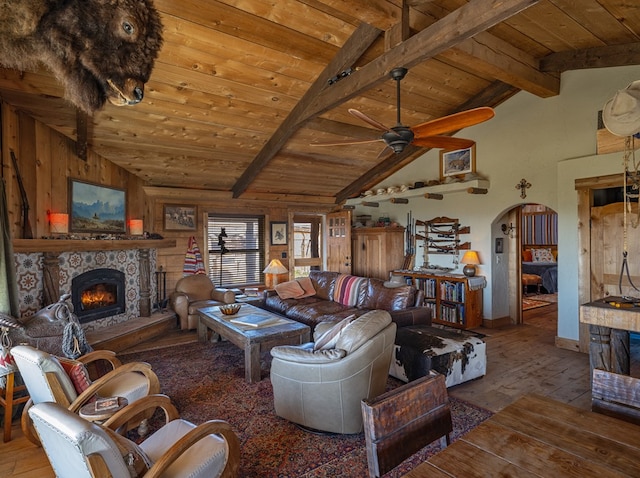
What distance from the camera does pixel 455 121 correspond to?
2.76 metres

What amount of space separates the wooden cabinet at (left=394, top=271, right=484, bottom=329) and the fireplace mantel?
4325 millimetres

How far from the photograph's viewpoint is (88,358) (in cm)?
261

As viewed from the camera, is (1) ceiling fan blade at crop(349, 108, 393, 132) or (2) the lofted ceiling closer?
(1) ceiling fan blade at crop(349, 108, 393, 132)

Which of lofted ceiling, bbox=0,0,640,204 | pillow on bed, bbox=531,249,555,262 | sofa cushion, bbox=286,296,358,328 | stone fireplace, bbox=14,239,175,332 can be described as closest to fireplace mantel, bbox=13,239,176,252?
stone fireplace, bbox=14,239,175,332

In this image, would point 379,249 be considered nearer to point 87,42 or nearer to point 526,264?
point 526,264

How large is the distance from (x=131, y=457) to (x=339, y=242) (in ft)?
20.2

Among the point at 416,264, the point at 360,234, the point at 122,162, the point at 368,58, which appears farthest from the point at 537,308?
the point at 122,162

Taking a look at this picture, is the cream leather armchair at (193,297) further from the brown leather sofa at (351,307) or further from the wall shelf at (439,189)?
the wall shelf at (439,189)

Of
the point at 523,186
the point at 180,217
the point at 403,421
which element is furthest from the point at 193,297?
the point at 523,186

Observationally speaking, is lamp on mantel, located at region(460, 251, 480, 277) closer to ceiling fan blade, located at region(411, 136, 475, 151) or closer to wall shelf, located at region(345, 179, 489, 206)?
wall shelf, located at region(345, 179, 489, 206)

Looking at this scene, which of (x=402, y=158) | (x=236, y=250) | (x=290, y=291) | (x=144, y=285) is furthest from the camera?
(x=236, y=250)

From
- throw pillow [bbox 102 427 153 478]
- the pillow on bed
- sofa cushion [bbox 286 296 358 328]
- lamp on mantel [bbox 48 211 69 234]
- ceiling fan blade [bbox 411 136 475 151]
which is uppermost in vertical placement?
ceiling fan blade [bbox 411 136 475 151]

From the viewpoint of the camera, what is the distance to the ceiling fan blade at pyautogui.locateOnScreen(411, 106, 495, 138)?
2.55m

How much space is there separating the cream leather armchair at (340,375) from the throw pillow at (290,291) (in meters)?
2.87
